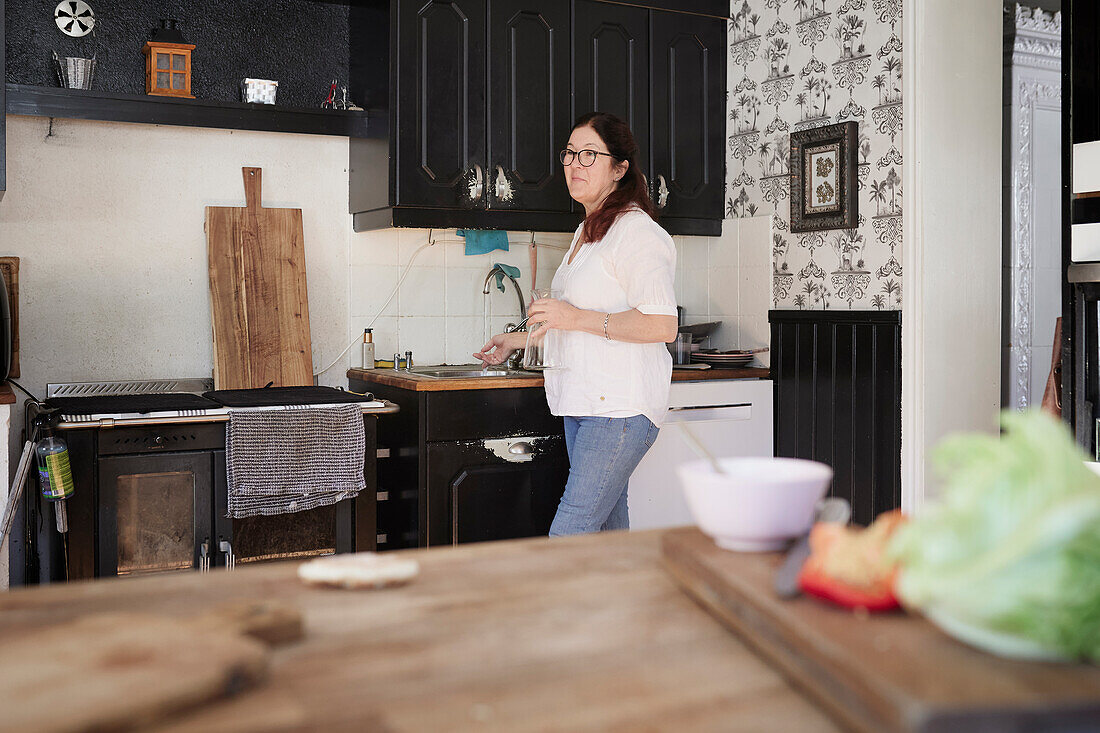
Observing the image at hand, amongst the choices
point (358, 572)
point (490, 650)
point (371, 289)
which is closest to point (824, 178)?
point (371, 289)

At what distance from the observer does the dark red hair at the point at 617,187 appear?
109 inches

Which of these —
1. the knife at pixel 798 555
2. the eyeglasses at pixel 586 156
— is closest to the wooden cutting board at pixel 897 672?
the knife at pixel 798 555

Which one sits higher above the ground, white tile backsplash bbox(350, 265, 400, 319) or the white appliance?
white tile backsplash bbox(350, 265, 400, 319)

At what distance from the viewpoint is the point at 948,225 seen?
3.19m

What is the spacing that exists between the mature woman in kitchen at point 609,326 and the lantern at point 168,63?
1.34 m

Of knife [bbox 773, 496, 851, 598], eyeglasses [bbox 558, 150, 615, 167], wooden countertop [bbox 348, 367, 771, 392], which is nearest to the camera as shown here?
knife [bbox 773, 496, 851, 598]

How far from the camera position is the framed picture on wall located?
341cm

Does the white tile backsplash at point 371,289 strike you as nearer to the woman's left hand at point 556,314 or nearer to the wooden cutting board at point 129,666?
the woman's left hand at point 556,314

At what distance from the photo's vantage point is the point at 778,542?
1.10 metres

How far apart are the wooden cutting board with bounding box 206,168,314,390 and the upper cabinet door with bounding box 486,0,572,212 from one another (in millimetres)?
726

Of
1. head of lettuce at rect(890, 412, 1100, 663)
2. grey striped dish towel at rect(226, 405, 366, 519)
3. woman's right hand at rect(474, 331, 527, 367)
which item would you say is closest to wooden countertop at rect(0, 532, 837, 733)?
head of lettuce at rect(890, 412, 1100, 663)

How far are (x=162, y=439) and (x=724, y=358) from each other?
6.48 feet

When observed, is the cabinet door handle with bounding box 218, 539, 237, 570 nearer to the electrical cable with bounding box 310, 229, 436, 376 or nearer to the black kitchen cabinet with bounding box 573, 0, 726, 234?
the electrical cable with bounding box 310, 229, 436, 376

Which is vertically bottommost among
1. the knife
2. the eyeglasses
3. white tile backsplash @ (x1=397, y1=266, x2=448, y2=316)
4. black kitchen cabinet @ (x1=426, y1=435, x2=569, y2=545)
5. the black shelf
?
black kitchen cabinet @ (x1=426, y1=435, x2=569, y2=545)
